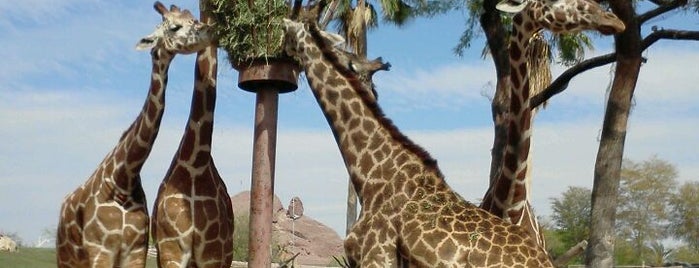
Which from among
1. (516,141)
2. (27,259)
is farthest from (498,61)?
(27,259)

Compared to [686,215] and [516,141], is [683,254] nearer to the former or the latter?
[686,215]

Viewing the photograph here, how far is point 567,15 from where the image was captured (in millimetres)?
7738

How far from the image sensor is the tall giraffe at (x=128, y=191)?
951 cm

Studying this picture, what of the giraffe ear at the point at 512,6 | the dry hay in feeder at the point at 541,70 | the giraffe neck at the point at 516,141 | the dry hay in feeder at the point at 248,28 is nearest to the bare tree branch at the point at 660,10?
the dry hay in feeder at the point at 541,70

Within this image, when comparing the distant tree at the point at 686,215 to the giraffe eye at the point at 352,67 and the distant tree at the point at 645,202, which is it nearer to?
the distant tree at the point at 645,202

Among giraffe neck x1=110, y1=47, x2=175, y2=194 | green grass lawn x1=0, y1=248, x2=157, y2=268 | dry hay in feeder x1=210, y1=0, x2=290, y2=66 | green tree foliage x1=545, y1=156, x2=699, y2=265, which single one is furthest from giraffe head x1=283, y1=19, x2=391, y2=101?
green tree foliage x1=545, y1=156, x2=699, y2=265

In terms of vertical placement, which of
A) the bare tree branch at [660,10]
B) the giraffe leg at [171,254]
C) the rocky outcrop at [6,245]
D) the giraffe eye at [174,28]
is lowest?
the giraffe leg at [171,254]

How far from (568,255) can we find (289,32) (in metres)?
3.45

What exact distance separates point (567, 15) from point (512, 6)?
55 centimetres

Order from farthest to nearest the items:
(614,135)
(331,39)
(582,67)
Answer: (582,67) → (614,135) → (331,39)

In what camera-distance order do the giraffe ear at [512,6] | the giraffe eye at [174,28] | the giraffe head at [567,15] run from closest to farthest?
the giraffe head at [567,15] < the giraffe ear at [512,6] < the giraffe eye at [174,28]

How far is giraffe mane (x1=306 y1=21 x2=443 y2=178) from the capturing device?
8.58m

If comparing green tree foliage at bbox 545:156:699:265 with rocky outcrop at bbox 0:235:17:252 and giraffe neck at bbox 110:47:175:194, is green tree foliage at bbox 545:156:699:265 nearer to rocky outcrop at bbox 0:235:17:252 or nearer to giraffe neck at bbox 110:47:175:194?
rocky outcrop at bbox 0:235:17:252

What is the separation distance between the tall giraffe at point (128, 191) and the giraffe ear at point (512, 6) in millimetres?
3003
